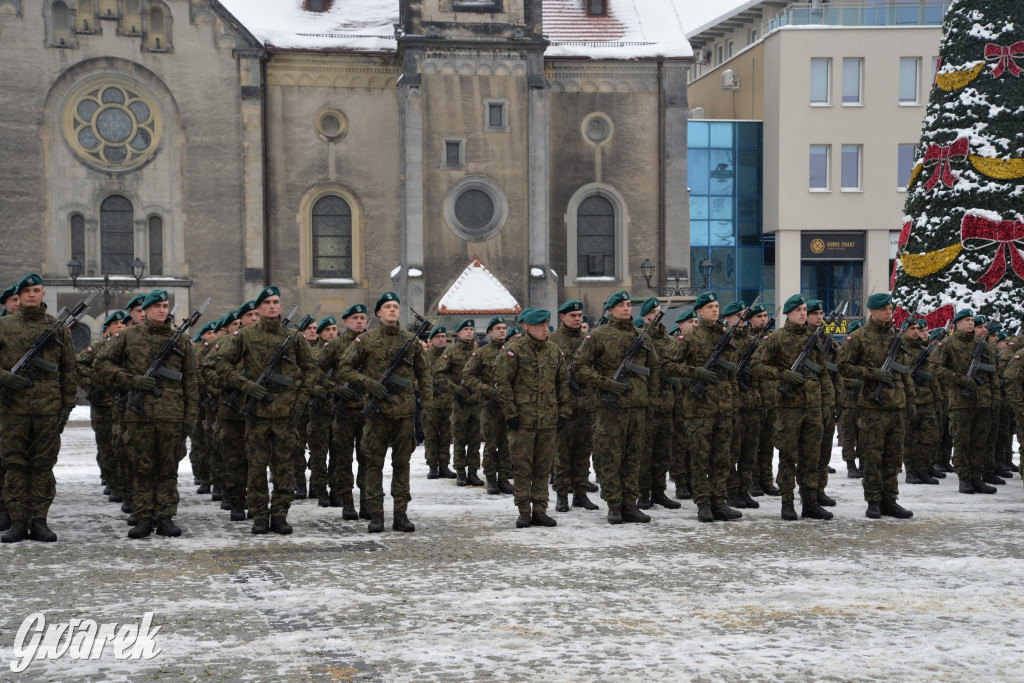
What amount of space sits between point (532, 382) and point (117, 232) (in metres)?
28.0

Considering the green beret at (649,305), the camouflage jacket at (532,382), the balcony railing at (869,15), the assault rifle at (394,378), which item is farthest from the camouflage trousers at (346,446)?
the balcony railing at (869,15)

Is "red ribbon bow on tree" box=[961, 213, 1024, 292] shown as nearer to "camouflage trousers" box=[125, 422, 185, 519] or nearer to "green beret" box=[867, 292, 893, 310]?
"green beret" box=[867, 292, 893, 310]

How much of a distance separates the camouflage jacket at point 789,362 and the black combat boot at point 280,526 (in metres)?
4.59

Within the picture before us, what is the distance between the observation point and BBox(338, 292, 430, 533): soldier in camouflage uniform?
10758 millimetres

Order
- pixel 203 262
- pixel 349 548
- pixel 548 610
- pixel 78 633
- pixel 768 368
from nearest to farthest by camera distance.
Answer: pixel 78 633 → pixel 548 610 → pixel 349 548 → pixel 768 368 → pixel 203 262

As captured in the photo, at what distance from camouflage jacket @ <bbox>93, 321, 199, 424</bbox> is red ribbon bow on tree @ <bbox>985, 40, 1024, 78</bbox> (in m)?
15.5

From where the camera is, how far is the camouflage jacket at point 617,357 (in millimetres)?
11344

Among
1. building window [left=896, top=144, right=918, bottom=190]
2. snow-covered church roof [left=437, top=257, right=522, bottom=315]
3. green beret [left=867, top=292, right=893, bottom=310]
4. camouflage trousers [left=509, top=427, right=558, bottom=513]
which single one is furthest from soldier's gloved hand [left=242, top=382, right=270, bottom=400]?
building window [left=896, top=144, right=918, bottom=190]

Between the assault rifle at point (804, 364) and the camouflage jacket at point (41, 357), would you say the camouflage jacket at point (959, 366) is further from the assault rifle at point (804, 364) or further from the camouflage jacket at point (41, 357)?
the camouflage jacket at point (41, 357)

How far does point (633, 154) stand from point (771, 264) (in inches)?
523

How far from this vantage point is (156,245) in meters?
36.4

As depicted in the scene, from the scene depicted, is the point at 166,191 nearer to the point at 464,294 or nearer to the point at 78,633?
the point at 464,294

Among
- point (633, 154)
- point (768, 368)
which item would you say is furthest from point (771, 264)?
point (768, 368)

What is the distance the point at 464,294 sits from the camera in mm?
34125
